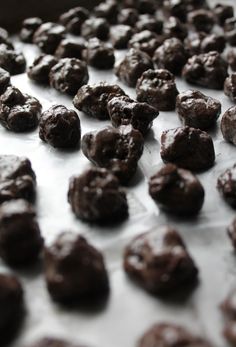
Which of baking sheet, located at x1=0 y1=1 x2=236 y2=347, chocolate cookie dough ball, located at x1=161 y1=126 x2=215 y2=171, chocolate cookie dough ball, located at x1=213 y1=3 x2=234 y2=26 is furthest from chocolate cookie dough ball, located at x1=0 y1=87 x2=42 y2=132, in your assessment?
chocolate cookie dough ball, located at x1=213 y1=3 x2=234 y2=26

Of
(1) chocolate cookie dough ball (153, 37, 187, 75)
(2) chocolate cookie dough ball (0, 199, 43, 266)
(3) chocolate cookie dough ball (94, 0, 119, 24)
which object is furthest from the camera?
(3) chocolate cookie dough ball (94, 0, 119, 24)

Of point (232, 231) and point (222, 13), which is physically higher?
point (232, 231)

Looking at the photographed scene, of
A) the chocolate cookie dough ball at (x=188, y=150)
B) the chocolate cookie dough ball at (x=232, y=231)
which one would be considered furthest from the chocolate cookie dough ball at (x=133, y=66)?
the chocolate cookie dough ball at (x=232, y=231)

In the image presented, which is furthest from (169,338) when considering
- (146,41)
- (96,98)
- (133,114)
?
(146,41)

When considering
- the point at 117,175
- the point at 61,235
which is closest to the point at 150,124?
the point at 117,175

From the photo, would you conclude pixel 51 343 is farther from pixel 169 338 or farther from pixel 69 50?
pixel 69 50

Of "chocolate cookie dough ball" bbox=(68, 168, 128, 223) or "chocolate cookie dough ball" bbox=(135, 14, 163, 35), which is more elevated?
"chocolate cookie dough ball" bbox=(68, 168, 128, 223)

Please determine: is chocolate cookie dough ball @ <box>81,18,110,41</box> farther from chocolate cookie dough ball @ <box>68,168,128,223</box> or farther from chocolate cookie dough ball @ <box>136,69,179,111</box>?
chocolate cookie dough ball @ <box>68,168,128,223</box>
